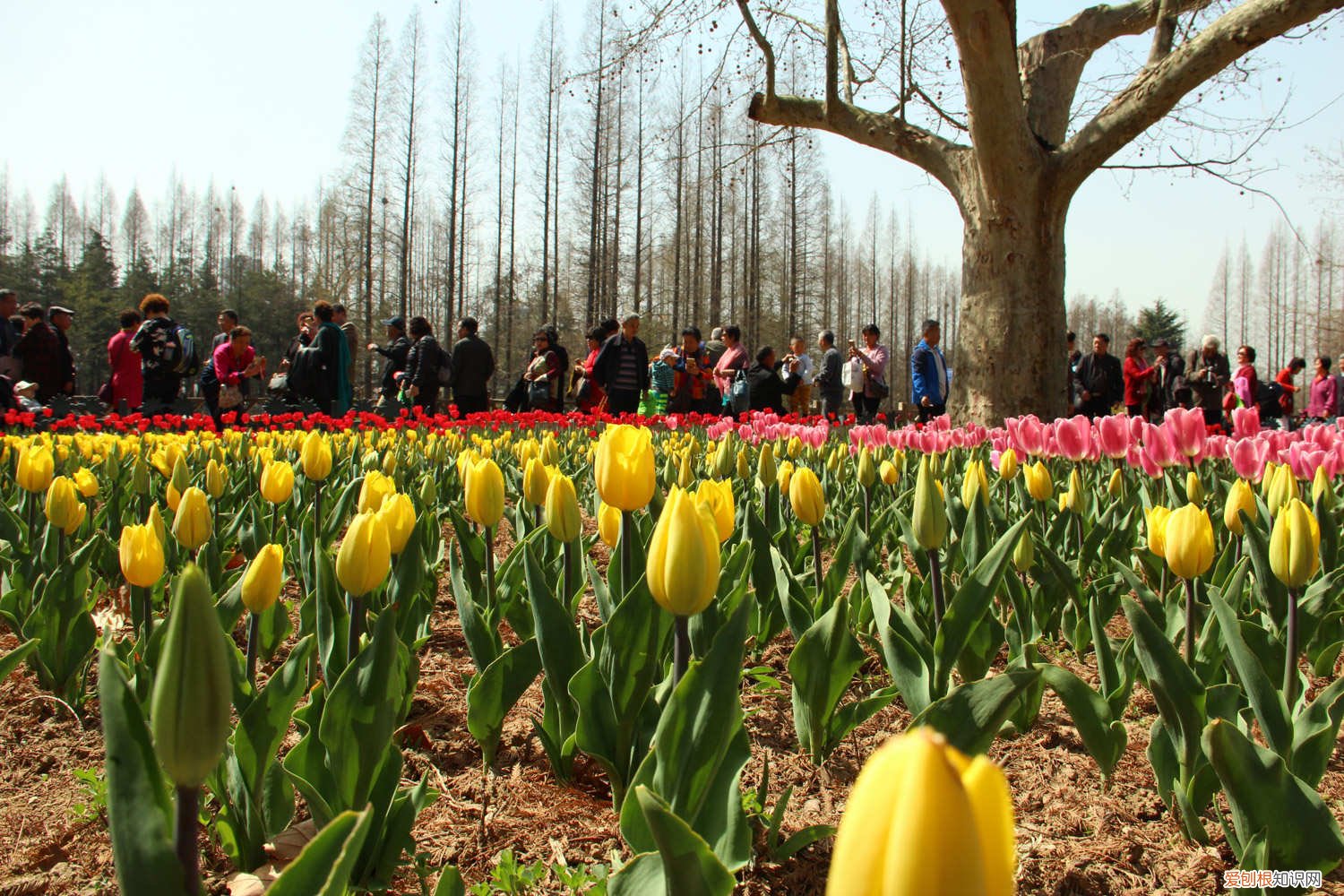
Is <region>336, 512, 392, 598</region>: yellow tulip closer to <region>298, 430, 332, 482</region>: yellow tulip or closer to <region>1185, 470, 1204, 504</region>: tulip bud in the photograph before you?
<region>298, 430, 332, 482</region>: yellow tulip

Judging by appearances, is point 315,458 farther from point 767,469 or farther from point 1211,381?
point 1211,381

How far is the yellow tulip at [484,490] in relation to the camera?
1.81 metres

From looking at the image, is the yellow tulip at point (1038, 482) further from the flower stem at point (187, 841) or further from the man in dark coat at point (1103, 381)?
the man in dark coat at point (1103, 381)

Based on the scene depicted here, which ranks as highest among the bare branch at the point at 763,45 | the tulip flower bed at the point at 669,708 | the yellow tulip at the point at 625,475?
the bare branch at the point at 763,45

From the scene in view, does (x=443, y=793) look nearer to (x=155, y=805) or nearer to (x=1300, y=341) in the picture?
(x=155, y=805)

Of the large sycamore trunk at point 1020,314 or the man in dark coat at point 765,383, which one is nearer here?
the large sycamore trunk at point 1020,314

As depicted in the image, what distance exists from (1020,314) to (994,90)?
193cm

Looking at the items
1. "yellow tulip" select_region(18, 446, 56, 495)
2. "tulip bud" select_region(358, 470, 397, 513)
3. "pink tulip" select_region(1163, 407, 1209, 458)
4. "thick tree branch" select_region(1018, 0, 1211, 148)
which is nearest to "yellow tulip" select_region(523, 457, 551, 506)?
"tulip bud" select_region(358, 470, 397, 513)

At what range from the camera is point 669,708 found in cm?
96

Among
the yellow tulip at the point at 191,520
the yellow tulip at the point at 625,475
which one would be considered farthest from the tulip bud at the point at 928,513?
the yellow tulip at the point at 191,520

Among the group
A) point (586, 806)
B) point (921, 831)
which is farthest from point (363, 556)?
point (921, 831)

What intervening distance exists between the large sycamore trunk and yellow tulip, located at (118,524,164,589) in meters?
7.36

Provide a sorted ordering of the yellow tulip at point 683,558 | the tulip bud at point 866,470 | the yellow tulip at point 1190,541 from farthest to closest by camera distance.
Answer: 1. the tulip bud at point 866,470
2. the yellow tulip at point 1190,541
3. the yellow tulip at point 683,558

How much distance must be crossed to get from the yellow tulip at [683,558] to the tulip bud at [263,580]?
0.70m
